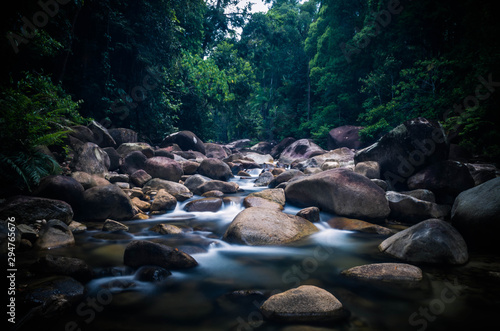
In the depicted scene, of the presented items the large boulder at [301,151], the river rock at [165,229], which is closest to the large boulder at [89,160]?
the river rock at [165,229]

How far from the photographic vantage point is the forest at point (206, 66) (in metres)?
6.58

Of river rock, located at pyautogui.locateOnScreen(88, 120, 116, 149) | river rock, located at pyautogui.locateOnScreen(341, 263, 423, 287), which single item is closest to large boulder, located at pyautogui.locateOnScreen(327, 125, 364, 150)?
river rock, located at pyautogui.locateOnScreen(88, 120, 116, 149)

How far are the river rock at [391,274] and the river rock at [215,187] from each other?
18.6 ft

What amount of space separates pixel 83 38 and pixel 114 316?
11565 mm

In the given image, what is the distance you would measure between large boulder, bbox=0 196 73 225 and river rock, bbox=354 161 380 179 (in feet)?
25.4

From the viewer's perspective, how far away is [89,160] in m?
6.81

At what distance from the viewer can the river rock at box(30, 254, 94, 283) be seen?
8.92ft

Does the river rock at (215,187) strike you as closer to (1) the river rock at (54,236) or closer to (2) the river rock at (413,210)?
(1) the river rock at (54,236)

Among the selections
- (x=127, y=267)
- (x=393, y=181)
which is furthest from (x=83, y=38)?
(x=393, y=181)

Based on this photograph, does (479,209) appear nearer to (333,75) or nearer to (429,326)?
(429,326)

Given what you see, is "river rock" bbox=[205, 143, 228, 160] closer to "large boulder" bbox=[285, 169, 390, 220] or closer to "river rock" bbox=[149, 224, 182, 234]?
"large boulder" bbox=[285, 169, 390, 220]

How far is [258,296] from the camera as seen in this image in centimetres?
276

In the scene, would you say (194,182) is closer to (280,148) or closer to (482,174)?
(482,174)

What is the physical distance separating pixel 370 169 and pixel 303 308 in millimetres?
6397
